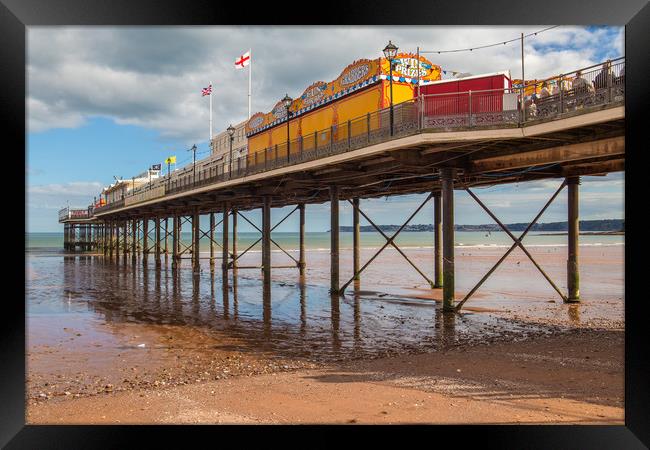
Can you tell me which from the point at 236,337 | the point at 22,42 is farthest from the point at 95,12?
the point at 236,337

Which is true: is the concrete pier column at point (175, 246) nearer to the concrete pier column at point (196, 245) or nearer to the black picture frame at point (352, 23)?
the concrete pier column at point (196, 245)

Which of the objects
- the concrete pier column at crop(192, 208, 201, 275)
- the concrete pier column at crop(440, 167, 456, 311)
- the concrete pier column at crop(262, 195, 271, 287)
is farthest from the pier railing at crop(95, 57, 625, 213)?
the concrete pier column at crop(192, 208, 201, 275)

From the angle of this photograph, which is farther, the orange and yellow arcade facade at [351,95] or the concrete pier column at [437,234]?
the concrete pier column at [437,234]

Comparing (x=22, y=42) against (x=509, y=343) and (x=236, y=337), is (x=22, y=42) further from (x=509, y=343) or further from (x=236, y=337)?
(x=509, y=343)

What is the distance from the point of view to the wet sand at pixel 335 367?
18.7ft

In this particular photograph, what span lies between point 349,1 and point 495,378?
17.2 ft

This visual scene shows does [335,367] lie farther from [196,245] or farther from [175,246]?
[175,246]

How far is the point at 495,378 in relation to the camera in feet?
22.9

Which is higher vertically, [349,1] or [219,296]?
[349,1]

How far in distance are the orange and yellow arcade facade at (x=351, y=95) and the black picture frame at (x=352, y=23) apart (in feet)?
24.8

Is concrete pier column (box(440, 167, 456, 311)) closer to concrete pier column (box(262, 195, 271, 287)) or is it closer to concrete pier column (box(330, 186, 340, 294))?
concrete pier column (box(330, 186, 340, 294))

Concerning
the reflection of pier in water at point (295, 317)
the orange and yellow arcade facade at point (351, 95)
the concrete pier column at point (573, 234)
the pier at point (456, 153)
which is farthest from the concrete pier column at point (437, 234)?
the orange and yellow arcade facade at point (351, 95)

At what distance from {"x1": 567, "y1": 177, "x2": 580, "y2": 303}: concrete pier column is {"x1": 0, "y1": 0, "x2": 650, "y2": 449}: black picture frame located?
10329 mm

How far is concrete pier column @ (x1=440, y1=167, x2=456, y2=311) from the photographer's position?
1284cm
